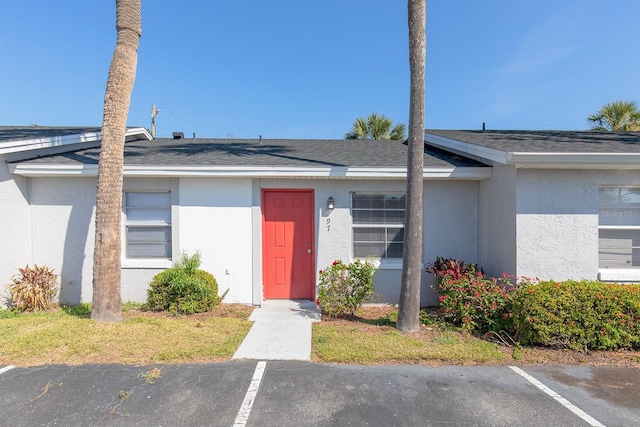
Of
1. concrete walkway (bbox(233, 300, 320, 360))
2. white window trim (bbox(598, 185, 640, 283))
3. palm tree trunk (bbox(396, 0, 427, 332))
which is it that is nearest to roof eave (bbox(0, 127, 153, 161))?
concrete walkway (bbox(233, 300, 320, 360))

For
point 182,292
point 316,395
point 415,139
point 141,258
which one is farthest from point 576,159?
point 141,258

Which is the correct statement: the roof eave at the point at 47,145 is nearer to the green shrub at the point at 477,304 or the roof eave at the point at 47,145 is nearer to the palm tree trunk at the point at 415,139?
the palm tree trunk at the point at 415,139

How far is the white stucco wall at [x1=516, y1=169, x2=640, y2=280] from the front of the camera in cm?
566

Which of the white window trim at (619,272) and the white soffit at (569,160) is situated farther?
the white window trim at (619,272)

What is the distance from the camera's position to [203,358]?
4344mm

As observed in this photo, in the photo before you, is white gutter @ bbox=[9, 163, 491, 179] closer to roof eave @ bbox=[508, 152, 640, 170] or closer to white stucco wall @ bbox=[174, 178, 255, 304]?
white stucco wall @ bbox=[174, 178, 255, 304]

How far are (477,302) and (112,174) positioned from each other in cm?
664

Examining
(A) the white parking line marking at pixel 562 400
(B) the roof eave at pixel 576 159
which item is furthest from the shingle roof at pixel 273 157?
(A) the white parking line marking at pixel 562 400

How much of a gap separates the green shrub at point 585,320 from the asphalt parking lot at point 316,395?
0.44 meters

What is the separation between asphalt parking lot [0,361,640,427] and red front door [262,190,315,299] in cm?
285

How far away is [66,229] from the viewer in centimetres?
669

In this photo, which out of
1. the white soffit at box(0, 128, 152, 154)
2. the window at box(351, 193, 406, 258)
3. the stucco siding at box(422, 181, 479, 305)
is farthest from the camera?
the window at box(351, 193, 406, 258)

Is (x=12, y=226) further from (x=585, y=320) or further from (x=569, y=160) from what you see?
(x=569, y=160)

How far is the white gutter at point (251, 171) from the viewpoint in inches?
250
